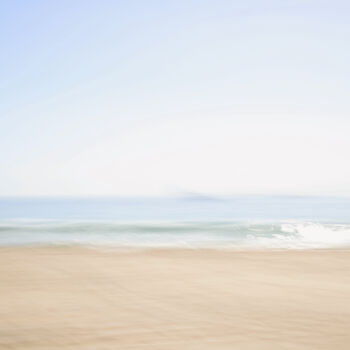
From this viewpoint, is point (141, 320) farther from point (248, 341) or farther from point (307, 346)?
point (307, 346)

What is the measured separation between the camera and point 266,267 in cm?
903

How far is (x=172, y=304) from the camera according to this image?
18.4 ft

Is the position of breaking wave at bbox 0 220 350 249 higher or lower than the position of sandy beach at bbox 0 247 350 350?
lower

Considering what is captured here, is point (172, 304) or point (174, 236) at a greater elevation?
point (172, 304)

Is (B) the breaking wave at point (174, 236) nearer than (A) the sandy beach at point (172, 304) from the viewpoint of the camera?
No

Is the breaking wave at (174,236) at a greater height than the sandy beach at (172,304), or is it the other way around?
the sandy beach at (172,304)

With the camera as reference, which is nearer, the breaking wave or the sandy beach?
the sandy beach

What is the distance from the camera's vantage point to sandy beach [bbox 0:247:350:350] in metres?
4.30

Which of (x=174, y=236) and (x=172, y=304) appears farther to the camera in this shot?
(x=174, y=236)

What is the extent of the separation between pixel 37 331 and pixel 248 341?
6.46 ft

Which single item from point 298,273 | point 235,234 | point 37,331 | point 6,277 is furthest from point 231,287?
point 235,234

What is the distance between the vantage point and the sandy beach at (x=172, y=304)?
4.30 metres

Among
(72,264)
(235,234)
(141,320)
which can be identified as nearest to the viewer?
(141,320)

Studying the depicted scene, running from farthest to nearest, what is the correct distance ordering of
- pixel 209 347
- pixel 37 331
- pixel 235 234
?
pixel 235 234
pixel 37 331
pixel 209 347
